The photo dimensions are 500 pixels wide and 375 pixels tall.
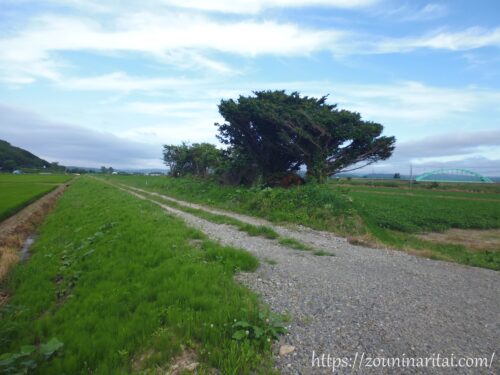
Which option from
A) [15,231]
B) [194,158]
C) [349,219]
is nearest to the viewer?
[349,219]

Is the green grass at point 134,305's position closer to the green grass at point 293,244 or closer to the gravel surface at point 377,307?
the gravel surface at point 377,307

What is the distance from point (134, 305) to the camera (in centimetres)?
577

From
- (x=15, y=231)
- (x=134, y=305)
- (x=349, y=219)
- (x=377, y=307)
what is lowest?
(x=15, y=231)

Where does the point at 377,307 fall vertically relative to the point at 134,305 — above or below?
above

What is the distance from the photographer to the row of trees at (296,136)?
2130 centimetres

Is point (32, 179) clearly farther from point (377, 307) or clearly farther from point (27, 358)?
point (377, 307)

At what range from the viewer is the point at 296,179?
24312 millimetres

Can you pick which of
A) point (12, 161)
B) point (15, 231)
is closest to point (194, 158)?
point (15, 231)

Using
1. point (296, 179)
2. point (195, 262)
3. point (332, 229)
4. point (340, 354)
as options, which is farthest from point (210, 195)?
point (340, 354)

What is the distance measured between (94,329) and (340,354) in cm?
425

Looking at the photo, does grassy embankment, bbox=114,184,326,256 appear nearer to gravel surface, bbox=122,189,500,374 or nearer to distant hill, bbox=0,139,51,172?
gravel surface, bbox=122,189,500,374

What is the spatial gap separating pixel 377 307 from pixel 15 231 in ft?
60.7

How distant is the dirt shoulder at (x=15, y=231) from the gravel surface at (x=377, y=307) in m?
8.54

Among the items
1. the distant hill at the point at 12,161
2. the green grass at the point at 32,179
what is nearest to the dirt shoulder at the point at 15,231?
the green grass at the point at 32,179
